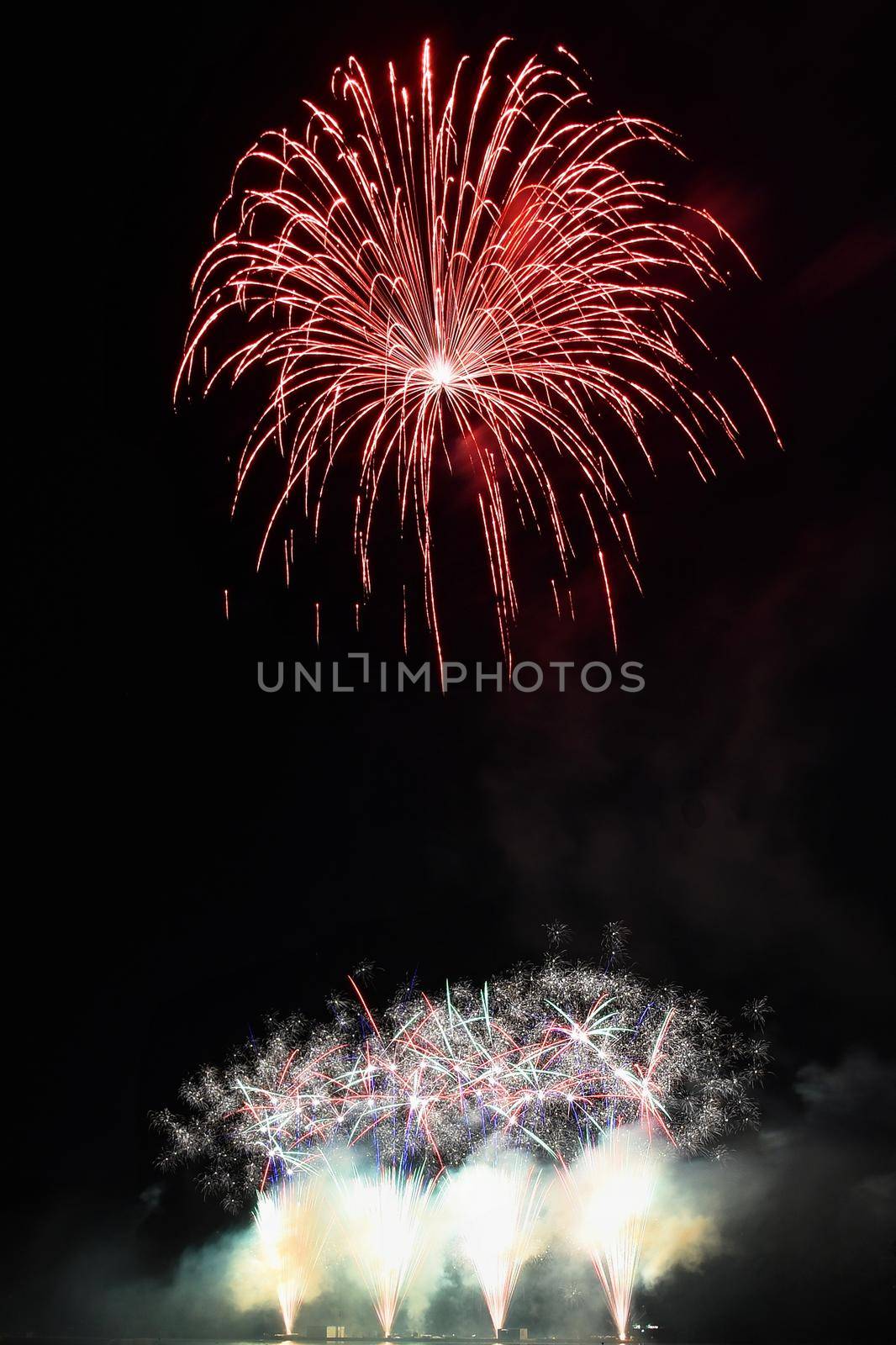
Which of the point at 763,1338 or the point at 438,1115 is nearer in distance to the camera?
the point at 438,1115

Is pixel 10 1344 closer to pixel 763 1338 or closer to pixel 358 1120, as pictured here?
pixel 763 1338

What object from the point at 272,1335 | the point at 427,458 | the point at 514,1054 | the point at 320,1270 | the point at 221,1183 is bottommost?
the point at 272,1335

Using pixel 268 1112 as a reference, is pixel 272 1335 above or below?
below

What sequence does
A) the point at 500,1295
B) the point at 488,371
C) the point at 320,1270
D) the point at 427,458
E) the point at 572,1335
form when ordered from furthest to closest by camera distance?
1. the point at 572,1335
2. the point at 320,1270
3. the point at 500,1295
4. the point at 427,458
5. the point at 488,371

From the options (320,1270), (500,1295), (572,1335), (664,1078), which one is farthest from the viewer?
(572,1335)

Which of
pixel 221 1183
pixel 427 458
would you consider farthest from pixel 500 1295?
pixel 427 458

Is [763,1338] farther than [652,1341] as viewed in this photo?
No

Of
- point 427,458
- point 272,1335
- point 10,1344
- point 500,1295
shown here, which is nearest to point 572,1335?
point 272,1335

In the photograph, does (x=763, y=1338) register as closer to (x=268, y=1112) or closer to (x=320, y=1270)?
(x=320, y=1270)

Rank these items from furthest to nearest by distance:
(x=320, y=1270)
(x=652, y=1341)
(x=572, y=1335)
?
1. (x=572, y=1335)
2. (x=652, y=1341)
3. (x=320, y=1270)
